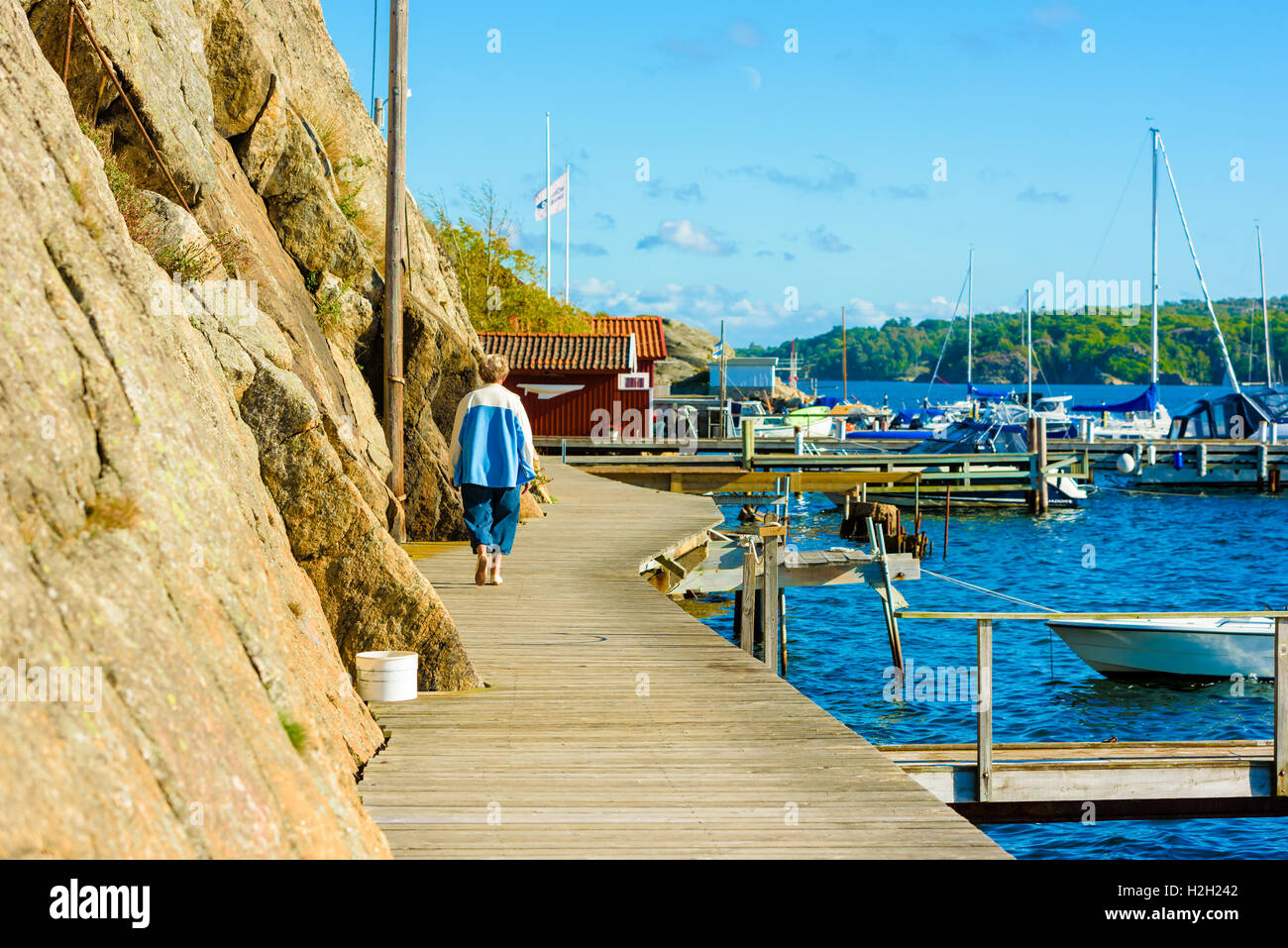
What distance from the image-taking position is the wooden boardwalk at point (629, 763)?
519 cm

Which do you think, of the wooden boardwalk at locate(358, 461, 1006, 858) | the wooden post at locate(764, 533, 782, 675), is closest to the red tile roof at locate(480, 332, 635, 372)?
the wooden post at locate(764, 533, 782, 675)

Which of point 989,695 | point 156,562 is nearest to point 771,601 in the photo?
point 989,695

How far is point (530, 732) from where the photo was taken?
705 cm

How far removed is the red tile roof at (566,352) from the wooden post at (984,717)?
32.5 meters

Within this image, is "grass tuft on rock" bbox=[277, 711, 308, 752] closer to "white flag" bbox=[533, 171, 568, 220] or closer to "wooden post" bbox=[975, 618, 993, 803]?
"wooden post" bbox=[975, 618, 993, 803]

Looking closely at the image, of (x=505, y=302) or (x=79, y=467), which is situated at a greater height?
(x=505, y=302)

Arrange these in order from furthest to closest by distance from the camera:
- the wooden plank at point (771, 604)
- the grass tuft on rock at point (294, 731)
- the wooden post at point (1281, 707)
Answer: the wooden plank at point (771, 604) → the wooden post at point (1281, 707) → the grass tuft on rock at point (294, 731)

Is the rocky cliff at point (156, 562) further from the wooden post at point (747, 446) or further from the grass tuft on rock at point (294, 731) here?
the wooden post at point (747, 446)

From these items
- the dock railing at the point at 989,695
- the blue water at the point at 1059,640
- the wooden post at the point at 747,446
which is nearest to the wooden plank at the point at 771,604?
the dock railing at the point at 989,695

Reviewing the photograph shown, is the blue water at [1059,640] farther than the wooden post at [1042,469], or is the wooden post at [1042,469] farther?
the wooden post at [1042,469]
